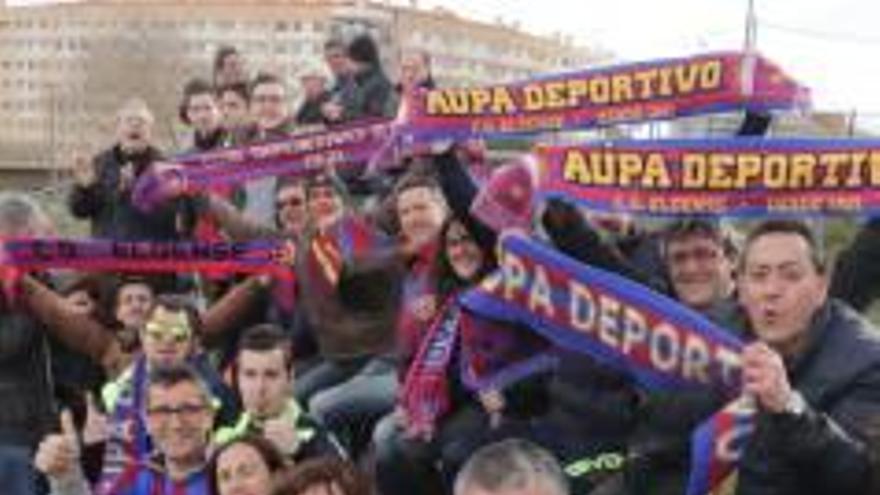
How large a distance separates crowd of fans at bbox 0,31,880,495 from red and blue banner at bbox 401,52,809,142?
0.61 ft

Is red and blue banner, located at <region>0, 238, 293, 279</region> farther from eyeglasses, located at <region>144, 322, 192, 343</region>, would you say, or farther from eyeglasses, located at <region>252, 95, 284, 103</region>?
eyeglasses, located at <region>252, 95, 284, 103</region>

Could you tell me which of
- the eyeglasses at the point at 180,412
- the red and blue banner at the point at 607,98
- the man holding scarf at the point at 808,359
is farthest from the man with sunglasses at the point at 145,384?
the man holding scarf at the point at 808,359

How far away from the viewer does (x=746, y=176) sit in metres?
5.09

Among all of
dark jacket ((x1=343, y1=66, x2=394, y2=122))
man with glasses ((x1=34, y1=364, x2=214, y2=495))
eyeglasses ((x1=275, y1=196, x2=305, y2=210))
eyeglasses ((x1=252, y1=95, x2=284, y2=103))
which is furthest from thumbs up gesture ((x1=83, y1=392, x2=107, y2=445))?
dark jacket ((x1=343, y1=66, x2=394, y2=122))

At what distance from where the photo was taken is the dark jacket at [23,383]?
7832 millimetres

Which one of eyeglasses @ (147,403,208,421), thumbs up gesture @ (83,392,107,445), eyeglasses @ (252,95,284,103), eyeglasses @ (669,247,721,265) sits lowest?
thumbs up gesture @ (83,392,107,445)

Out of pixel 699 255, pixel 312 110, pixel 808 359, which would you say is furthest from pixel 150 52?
pixel 808 359

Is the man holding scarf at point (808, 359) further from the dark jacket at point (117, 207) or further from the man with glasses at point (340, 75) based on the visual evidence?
the man with glasses at point (340, 75)

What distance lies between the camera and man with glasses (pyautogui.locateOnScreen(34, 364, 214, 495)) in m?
6.14

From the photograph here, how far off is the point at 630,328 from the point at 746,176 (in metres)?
0.65

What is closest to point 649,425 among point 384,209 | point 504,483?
point 504,483

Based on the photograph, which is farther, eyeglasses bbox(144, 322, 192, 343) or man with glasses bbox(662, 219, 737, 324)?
eyeglasses bbox(144, 322, 192, 343)

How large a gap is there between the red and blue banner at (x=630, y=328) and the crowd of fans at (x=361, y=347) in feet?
0.29

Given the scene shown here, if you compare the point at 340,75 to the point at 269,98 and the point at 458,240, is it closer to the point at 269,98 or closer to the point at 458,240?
the point at 269,98
